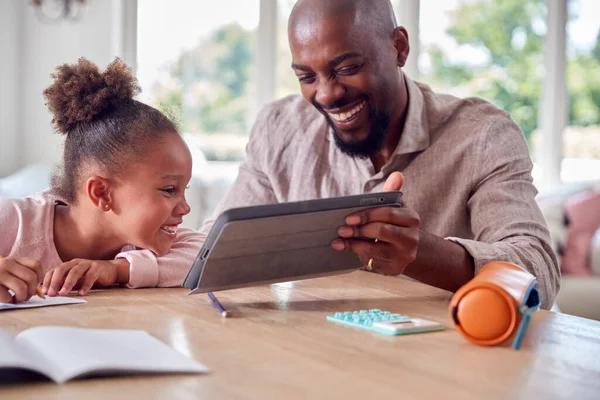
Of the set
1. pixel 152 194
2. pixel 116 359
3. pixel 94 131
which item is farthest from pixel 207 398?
pixel 94 131

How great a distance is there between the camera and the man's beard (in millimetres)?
2004

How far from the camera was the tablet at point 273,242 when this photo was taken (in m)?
1.13

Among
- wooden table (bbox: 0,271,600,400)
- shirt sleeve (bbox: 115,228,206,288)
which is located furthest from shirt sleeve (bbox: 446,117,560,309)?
shirt sleeve (bbox: 115,228,206,288)

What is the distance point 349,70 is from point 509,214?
0.53 metres

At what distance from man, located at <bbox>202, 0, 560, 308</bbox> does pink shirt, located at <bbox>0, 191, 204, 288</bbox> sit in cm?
55

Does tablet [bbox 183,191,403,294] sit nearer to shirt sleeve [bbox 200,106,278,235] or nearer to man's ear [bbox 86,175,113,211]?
man's ear [bbox 86,175,113,211]

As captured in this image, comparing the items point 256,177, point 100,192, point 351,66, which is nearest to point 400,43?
point 351,66

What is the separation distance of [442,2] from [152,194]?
11.1 feet

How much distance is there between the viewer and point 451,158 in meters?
1.93

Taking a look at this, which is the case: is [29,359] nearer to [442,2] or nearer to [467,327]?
[467,327]

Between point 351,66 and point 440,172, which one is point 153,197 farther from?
point 440,172

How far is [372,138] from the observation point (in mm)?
2006

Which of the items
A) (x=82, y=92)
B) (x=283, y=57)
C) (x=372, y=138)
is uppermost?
(x=283, y=57)

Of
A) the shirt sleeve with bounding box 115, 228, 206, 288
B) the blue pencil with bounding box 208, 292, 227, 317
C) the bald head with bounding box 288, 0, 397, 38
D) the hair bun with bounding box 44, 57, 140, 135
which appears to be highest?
the bald head with bounding box 288, 0, 397, 38
